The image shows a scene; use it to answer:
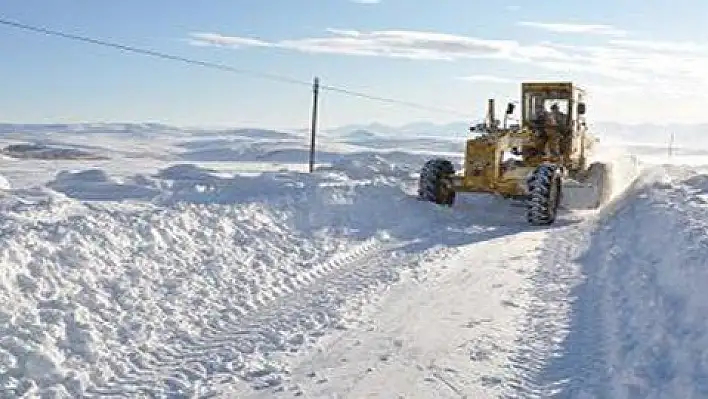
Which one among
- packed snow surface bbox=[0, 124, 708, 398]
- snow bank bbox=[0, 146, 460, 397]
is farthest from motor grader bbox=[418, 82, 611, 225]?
snow bank bbox=[0, 146, 460, 397]

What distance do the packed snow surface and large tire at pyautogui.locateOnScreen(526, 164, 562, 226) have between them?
0.73 meters

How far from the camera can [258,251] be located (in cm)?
1236

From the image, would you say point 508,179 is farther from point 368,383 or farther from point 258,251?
point 368,383

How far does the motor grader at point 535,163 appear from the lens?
17500 millimetres

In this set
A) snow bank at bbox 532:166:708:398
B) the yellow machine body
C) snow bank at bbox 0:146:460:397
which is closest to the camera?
snow bank at bbox 532:166:708:398

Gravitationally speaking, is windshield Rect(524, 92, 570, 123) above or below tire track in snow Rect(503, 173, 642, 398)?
above

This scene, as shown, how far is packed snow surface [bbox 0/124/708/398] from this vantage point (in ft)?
23.5

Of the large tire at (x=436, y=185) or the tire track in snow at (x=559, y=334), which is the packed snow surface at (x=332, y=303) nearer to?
the tire track in snow at (x=559, y=334)

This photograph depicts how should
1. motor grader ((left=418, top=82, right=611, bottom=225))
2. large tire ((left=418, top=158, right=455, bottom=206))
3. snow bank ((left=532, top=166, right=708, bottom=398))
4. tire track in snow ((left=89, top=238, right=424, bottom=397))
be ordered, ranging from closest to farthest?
snow bank ((left=532, top=166, right=708, bottom=398)) < tire track in snow ((left=89, top=238, right=424, bottom=397)) < motor grader ((left=418, top=82, right=611, bottom=225)) < large tire ((left=418, top=158, right=455, bottom=206))

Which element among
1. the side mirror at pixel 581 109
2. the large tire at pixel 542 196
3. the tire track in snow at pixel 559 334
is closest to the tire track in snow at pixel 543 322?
the tire track in snow at pixel 559 334

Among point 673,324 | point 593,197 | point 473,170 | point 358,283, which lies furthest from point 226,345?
point 593,197

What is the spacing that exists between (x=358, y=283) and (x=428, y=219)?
6280 mm

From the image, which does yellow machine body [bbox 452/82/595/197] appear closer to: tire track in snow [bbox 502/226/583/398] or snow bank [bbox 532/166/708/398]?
snow bank [bbox 532/166/708/398]

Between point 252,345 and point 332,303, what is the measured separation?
1832mm
